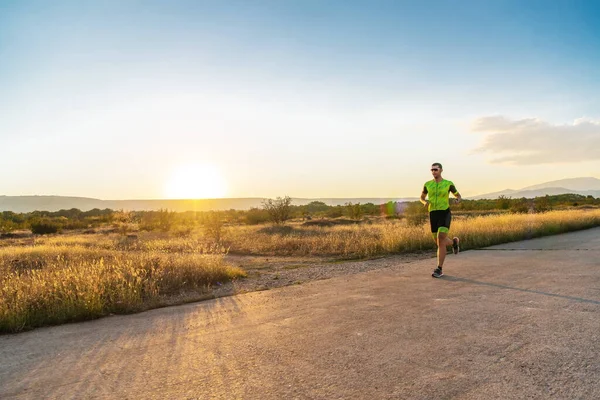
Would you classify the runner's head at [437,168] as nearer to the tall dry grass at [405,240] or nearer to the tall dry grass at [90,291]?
the tall dry grass at [90,291]

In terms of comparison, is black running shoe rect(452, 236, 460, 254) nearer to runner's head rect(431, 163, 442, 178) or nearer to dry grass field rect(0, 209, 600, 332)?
runner's head rect(431, 163, 442, 178)

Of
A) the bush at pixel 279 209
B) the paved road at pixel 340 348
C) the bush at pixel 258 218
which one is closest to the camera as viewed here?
the paved road at pixel 340 348

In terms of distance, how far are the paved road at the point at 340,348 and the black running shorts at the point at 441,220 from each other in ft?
4.94

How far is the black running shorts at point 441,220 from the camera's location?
905cm

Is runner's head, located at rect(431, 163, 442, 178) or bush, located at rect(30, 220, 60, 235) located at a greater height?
runner's head, located at rect(431, 163, 442, 178)

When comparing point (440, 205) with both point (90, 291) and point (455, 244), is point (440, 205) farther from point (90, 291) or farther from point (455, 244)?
point (90, 291)

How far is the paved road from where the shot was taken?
369 cm

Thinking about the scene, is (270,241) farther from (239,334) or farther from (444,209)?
(239,334)

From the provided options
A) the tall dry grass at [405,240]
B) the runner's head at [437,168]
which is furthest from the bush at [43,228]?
the runner's head at [437,168]

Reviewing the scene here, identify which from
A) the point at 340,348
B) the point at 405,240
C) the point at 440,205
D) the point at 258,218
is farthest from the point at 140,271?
the point at 258,218

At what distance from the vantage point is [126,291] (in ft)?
25.4

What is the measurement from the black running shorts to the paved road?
151 cm

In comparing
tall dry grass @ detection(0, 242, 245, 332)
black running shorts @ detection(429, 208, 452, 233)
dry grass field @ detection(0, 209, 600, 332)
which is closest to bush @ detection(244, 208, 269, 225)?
dry grass field @ detection(0, 209, 600, 332)

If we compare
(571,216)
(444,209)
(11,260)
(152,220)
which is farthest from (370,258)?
(152,220)
